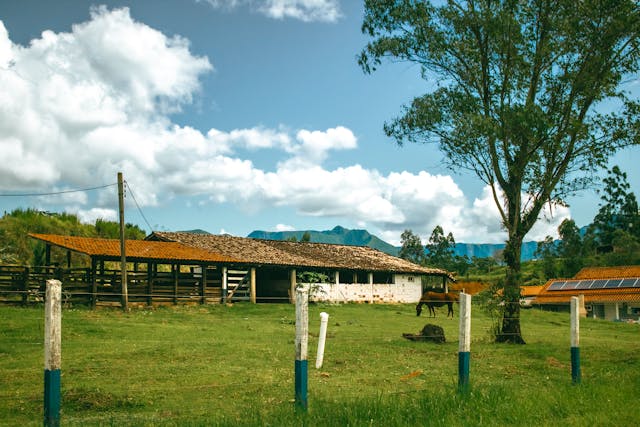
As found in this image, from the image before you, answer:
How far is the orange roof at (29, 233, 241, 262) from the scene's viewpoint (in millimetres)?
30688

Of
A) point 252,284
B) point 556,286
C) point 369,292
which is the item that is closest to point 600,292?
point 556,286

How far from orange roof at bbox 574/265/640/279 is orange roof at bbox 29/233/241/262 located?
37.0 m

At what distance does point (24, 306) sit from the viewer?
91.6 feet

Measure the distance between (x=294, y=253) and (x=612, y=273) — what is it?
31.3 metres

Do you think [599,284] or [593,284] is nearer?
[599,284]

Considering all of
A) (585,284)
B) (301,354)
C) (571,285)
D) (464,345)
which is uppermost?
(301,354)

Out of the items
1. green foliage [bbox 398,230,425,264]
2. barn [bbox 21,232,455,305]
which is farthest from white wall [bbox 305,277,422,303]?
green foliage [bbox 398,230,425,264]

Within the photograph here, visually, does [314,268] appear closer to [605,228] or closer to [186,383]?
[186,383]

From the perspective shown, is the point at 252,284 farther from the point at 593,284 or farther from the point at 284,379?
the point at 593,284

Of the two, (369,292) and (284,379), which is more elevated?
(284,379)

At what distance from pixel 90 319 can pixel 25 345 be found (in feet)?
23.9

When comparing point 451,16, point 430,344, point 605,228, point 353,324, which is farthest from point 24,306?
point 605,228

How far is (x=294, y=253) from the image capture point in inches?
1789

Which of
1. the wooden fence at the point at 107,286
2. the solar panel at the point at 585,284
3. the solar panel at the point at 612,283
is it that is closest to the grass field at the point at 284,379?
the wooden fence at the point at 107,286
